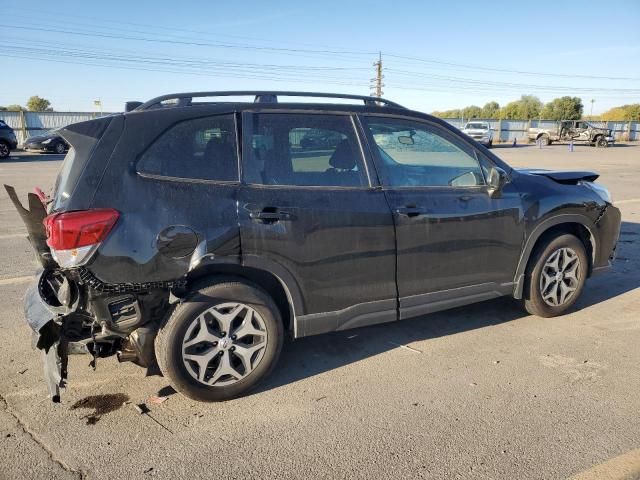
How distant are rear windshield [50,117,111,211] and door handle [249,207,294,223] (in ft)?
3.24

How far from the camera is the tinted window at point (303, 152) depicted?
134 inches

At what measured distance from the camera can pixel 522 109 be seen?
284ft

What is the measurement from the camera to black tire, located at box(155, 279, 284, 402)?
3.12 meters

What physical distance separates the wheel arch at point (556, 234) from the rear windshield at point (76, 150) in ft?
10.9

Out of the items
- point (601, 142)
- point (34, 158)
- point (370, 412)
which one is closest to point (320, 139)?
point (370, 412)

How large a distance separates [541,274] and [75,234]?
364 cm

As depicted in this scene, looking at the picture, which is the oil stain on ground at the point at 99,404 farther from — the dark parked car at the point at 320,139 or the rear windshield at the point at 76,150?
the dark parked car at the point at 320,139

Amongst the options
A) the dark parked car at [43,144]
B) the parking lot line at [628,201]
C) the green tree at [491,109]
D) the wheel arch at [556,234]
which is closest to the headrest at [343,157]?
the wheel arch at [556,234]

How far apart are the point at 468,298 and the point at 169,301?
2293 millimetres

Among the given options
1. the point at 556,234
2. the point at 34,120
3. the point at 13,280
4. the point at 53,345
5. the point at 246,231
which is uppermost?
the point at 34,120

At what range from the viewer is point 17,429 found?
9.74 ft

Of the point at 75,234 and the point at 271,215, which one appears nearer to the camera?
the point at 75,234

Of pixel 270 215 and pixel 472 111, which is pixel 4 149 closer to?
pixel 270 215

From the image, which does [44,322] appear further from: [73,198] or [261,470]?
[261,470]
